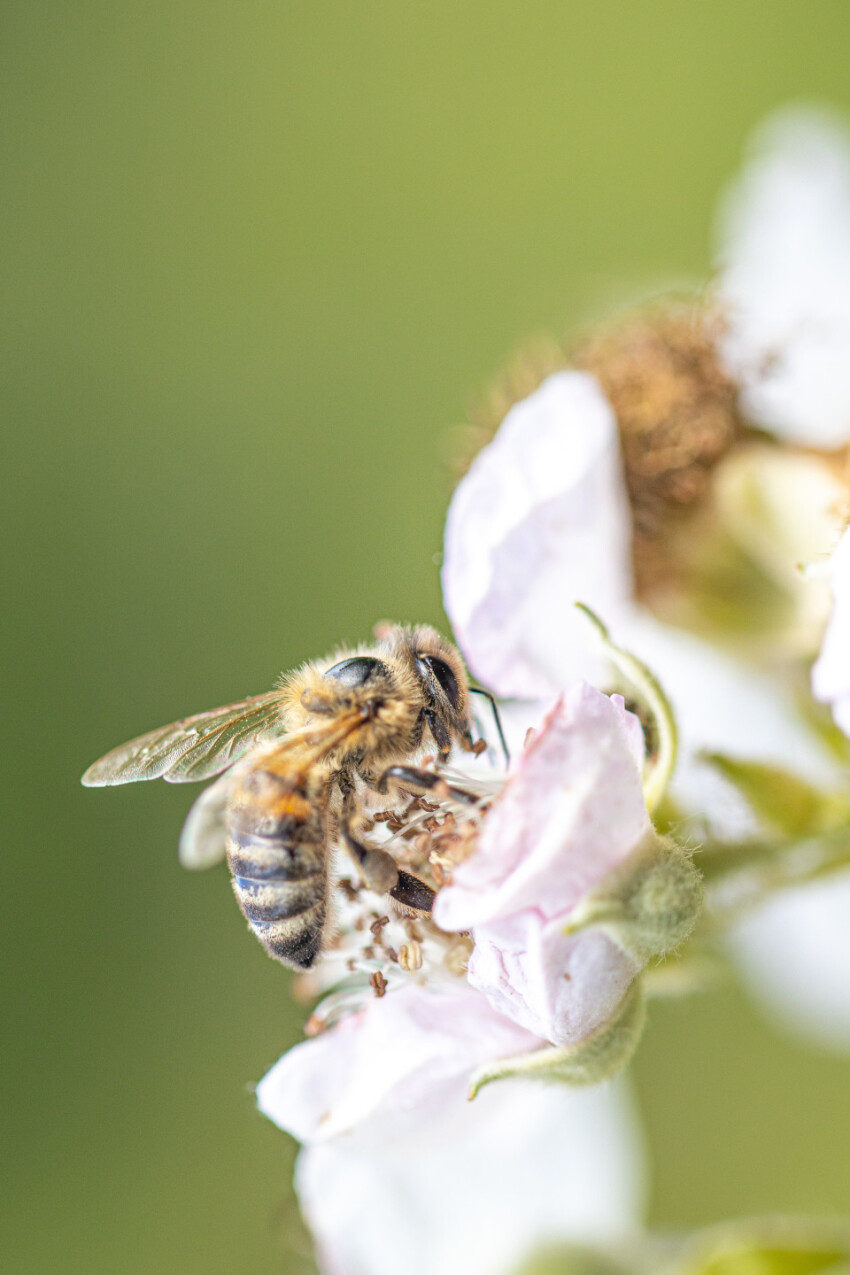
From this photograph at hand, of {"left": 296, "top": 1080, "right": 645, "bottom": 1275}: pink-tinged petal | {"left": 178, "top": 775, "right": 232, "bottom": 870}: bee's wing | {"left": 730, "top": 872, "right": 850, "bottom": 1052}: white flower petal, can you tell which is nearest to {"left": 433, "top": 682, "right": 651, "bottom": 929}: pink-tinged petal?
{"left": 178, "top": 775, "right": 232, "bottom": 870}: bee's wing

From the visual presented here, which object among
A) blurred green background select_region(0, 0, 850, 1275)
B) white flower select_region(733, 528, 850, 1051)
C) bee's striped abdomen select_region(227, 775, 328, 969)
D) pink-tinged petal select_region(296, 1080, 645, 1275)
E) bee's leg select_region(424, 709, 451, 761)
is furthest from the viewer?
blurred green background select_region(0, 0, 850, 1275)

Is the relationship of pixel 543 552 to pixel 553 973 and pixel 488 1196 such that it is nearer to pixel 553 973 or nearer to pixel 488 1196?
pixel 553 973

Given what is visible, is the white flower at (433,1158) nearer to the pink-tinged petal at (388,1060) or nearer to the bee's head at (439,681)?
the pink-tinged petal at (388,1060)

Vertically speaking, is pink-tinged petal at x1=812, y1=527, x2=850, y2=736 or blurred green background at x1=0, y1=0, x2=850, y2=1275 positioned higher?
blurred green background at x1=0, y1=0, x2=850, y2=1275

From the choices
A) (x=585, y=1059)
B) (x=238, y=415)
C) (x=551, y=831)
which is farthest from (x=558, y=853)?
(x=238, y=415)

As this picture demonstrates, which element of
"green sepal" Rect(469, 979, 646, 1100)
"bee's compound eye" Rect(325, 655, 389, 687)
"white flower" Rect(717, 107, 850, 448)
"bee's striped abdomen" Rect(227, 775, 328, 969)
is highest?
"white flower" Rect(717, 107, 850, 448)

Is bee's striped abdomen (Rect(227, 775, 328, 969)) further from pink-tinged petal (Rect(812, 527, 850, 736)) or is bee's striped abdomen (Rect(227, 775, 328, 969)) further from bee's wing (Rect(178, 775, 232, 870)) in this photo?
pink-tinged petal (Rect(812, 527, 850, 736))
